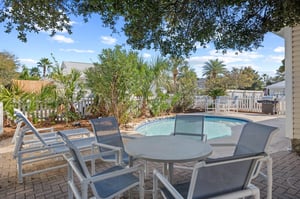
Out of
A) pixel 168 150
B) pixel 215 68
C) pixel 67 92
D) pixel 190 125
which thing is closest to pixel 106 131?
pixel 168 150

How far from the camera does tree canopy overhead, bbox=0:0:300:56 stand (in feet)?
8.69

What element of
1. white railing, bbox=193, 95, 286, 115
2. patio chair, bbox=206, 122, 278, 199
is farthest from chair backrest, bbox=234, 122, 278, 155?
white railing, bbox=193, 95, 286, 115

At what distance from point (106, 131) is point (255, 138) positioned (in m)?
2.01

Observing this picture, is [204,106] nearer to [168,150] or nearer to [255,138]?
[255,138]

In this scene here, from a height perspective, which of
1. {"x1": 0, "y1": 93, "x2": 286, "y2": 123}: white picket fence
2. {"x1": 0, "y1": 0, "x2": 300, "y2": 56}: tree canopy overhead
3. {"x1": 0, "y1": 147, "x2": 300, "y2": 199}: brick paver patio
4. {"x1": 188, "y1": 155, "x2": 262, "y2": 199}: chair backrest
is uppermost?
{"x1": 0, "y1": 0, "x2": 300, "y2": 56}: tree canopy overhead

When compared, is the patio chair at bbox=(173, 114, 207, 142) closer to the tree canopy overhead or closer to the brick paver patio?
the brick paver patio

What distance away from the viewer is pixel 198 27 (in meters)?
3.42

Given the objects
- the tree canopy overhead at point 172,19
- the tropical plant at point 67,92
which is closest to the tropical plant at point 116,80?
the tropical plant at point 67,92

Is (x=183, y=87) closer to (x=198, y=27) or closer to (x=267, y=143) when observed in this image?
(x=198, y=27)

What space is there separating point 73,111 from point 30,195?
19.0ft

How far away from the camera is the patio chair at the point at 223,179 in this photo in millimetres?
1539

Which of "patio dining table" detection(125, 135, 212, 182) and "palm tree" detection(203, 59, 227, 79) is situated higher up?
"palm tree" detection(203, 59, 227, 79)

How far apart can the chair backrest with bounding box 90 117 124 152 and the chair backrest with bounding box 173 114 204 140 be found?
3.51 feet

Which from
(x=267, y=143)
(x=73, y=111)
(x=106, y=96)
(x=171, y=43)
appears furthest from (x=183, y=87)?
(x=267, y=143)
